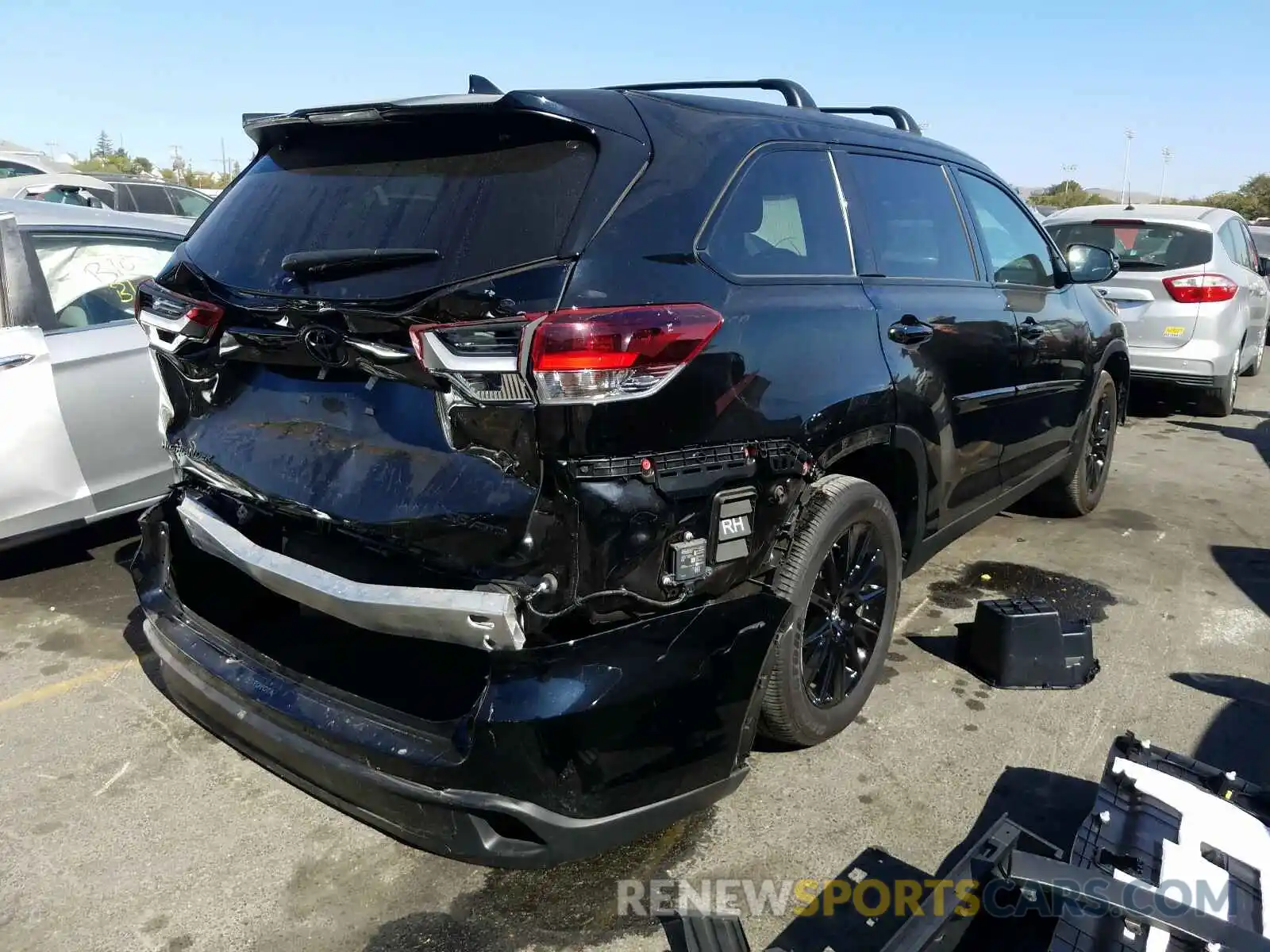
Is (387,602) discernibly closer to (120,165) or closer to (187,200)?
(187,200)

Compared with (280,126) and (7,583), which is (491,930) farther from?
(7,583)

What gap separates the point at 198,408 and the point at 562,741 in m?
1.48

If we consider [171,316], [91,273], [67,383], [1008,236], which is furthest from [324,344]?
[1008,236]

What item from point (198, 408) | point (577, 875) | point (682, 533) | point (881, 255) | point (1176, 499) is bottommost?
point (1176, 499)

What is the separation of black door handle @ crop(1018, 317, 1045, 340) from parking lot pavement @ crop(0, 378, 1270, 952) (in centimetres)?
117

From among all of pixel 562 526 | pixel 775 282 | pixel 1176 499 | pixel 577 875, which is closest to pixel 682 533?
pixel 562 526

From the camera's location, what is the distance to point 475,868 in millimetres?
2613

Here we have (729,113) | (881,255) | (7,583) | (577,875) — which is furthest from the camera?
(7,583)

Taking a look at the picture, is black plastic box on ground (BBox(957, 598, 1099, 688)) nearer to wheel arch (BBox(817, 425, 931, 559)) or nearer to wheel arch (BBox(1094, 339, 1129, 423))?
wheel arch (BBox(817, 425, 931, 559))

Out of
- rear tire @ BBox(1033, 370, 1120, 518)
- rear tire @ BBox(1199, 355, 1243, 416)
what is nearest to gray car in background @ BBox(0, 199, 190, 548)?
rear tire @ BBox(1033, 370, 1120, 518)

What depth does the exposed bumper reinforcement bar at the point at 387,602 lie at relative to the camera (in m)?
2.09

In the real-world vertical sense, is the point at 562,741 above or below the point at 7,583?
above

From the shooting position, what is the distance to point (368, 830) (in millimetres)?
2775

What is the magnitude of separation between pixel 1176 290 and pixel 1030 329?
448 centimetres
